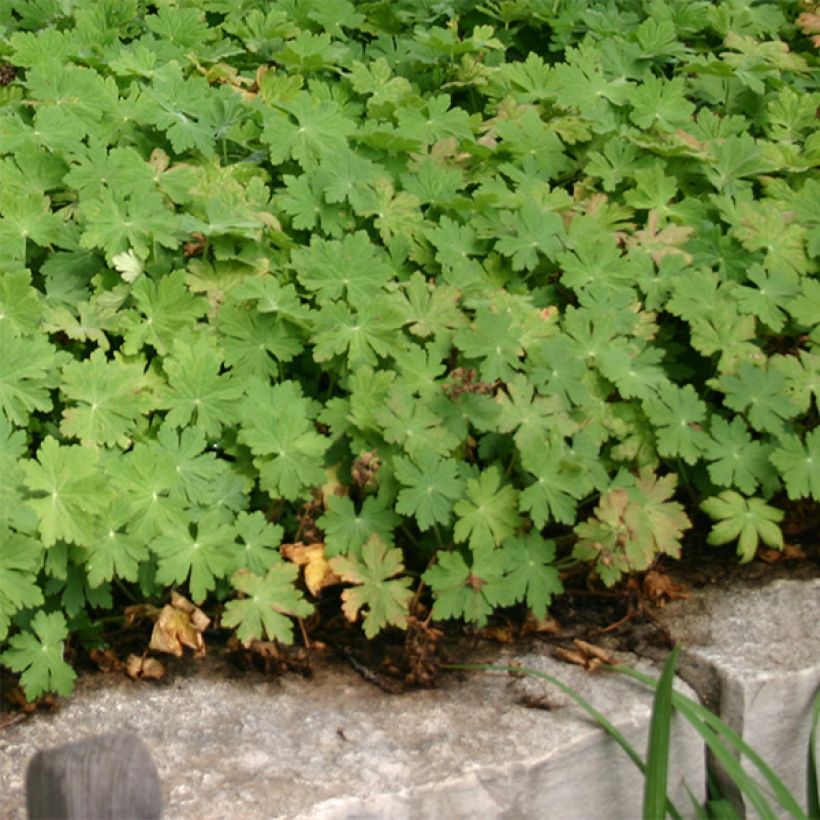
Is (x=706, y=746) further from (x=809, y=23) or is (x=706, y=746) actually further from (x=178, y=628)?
(x=809, y=23)

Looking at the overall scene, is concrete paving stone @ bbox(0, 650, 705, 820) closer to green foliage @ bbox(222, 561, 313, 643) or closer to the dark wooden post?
green foliage @ bbox(222, 561, 313, 643)

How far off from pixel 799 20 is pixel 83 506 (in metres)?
3.24

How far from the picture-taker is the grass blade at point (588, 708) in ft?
8.59

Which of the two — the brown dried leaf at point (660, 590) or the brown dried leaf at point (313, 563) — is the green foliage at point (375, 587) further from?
the brown dried leaf at point (660, 590)

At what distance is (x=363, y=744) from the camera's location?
2.56 meters

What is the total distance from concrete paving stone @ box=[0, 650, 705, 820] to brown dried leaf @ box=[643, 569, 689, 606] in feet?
0.72

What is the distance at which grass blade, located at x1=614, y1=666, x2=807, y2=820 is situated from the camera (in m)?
2.48

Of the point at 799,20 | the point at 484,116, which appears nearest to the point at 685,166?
the point at 484,116

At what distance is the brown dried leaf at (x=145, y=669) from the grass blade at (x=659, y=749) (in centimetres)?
101

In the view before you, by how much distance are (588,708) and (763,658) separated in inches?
17.6

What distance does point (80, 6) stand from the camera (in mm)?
4508

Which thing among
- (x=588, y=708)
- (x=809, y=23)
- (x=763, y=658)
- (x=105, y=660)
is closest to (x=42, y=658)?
(x=105, y=660)

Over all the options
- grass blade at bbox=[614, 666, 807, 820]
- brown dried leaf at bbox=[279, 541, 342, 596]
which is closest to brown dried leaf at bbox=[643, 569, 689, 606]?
grass blade at bbox=[614, 666, 807, 820]

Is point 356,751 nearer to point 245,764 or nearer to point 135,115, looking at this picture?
point 245,764
